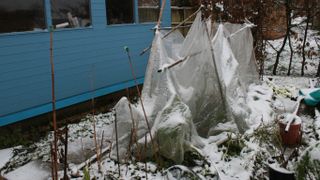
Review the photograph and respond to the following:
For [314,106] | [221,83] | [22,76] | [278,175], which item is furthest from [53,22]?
[314,106]

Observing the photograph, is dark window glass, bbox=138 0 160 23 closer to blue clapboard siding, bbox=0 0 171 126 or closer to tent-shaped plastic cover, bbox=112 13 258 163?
blue clapboard siding, bbox=0 0 171 126

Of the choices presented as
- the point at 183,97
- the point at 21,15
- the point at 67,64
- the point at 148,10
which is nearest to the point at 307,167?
the point at 183,97

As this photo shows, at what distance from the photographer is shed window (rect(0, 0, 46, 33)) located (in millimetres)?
4387

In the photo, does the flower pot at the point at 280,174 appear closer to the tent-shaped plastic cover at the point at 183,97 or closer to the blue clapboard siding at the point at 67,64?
the tent-shaped plastic cover at the point at 183,97

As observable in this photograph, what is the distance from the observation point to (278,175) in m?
2.98

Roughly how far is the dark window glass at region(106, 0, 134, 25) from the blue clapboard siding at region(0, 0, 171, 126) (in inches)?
5.4

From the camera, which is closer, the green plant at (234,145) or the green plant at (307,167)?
the green plant at (307,167)

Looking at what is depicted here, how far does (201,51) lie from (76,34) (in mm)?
2375

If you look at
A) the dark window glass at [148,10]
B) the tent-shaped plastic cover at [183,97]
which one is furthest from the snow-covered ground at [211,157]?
the dark window glass at [148,10]

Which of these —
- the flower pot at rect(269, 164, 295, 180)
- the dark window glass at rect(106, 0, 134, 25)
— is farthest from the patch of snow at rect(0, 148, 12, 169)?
the dark window glass at rect(106, 0, 134, 25)

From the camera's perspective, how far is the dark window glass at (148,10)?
22.6ft

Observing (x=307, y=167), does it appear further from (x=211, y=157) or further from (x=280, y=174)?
(x=211, y=157)

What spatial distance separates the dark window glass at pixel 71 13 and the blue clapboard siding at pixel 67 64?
11cm

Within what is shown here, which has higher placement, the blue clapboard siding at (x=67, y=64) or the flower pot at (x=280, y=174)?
the blue clapboard siding at (x=67, y=64)
